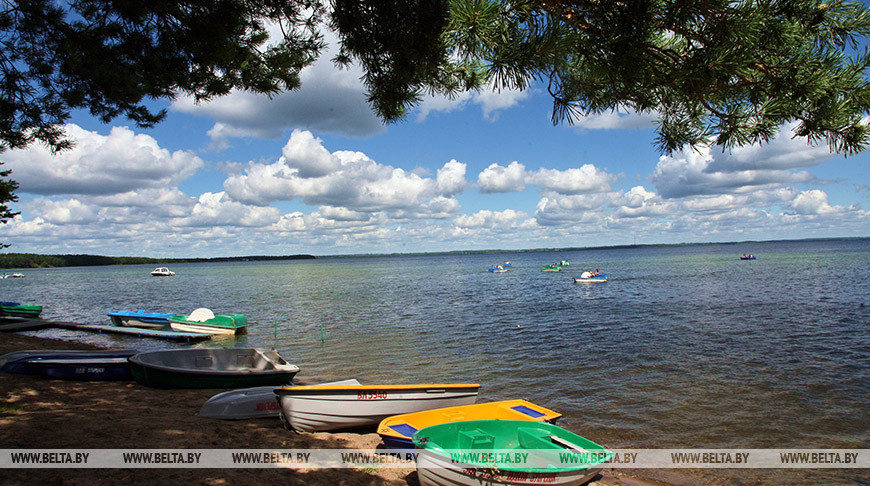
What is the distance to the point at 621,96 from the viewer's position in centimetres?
393

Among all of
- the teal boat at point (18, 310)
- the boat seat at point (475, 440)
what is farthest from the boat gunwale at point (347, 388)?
the teal boat at point (18, 310)

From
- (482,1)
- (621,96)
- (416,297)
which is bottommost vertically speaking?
(416,297)

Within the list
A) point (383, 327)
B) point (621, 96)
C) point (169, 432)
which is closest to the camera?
point (621, 96)

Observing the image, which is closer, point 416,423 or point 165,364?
point 416,423

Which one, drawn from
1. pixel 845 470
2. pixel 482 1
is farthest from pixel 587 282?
pixel 482 1

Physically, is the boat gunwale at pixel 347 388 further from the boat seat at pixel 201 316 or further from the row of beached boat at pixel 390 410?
the boat seat at pixel 201 316

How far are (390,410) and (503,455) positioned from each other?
3.35 meters

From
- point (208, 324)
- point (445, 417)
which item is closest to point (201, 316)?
point (208, 324)

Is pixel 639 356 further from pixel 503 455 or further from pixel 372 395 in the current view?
pixel 503 455

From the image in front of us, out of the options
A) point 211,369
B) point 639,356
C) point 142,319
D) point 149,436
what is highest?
point 149,436

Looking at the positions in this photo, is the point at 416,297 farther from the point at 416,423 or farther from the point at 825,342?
the point at 416,423

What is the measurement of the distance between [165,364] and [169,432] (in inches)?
226

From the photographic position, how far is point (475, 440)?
20.8 feet

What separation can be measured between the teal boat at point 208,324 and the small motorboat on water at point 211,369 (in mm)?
10442
